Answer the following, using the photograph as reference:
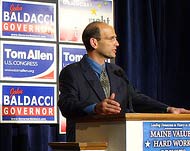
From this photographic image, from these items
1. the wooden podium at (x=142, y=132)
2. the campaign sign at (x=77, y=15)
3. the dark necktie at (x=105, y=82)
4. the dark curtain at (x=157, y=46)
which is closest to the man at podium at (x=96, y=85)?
the dark necktie at (x=105, y=82)

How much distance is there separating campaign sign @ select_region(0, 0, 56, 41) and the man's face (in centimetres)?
127

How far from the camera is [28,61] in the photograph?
12.2 feet

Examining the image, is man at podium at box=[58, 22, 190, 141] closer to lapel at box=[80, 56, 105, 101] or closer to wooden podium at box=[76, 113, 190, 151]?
lapel at box=[80, 56, 105, 101]

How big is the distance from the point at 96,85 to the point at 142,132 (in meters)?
0.49

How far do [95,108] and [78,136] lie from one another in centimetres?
19

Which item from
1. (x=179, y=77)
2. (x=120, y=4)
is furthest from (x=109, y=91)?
(x=179, y=77)

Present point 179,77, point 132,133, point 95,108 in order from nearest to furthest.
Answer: point 132,133
point 95,108
point 179,77

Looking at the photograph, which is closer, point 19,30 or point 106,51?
point 106,51

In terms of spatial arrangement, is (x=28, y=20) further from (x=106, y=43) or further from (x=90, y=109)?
(x=90, y=109)

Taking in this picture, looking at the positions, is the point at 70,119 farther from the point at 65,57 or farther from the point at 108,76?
the point at 65,57

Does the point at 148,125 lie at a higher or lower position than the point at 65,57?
lower

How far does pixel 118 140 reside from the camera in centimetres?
196

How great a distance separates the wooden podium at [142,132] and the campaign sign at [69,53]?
179cm

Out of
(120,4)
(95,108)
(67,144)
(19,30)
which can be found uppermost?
(120,4)
